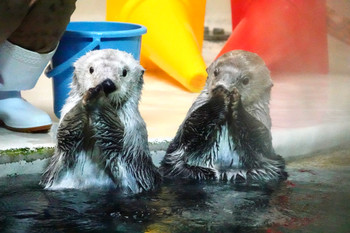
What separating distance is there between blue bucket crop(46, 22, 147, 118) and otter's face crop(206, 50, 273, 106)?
0.71 metres

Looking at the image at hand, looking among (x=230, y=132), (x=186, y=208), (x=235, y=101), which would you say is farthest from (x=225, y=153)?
(x=186, y=208)

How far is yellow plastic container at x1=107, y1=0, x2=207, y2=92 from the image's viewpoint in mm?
5312

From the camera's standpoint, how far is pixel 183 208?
9.29ft

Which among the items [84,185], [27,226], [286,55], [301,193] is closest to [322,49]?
[286,55]

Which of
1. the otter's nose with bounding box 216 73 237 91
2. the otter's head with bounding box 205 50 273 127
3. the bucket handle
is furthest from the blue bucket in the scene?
the otter's nose with bounding box 216 73 237 91

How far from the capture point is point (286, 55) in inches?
205

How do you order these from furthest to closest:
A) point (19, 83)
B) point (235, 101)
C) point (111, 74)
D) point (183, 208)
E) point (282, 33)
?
point (282, 33)
point (19, 83)
point (235, 101)
point (111, 74)
point (183, 208)

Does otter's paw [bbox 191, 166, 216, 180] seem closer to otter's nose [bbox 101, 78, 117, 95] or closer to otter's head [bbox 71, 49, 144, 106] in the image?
otter's head [bbox 71, 49, 144, 106]

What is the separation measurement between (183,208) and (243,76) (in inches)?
31.2

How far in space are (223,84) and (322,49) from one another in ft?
5.66

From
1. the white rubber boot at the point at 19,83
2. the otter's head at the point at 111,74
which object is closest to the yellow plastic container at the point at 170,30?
the white rubber boot at the point at 19,83

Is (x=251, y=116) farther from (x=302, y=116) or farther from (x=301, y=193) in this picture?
(x=302, y=116)

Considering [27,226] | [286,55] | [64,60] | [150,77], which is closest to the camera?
[27,226]

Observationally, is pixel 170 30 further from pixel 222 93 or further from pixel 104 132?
pixel 104 132
